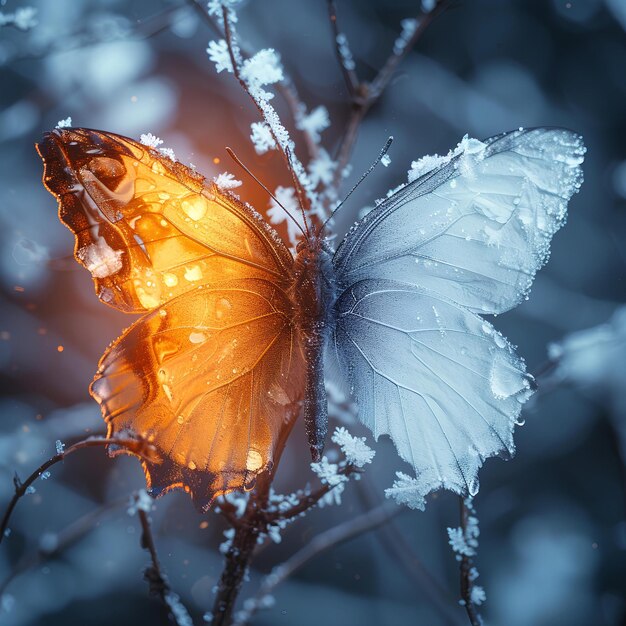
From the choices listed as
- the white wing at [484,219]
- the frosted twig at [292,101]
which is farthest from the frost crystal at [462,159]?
the frosted twig at [292,101]

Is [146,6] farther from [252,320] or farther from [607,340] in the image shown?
[607,340]

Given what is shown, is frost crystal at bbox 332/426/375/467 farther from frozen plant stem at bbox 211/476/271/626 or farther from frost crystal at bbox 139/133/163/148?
frost crystal at bbox 139/133/163/148

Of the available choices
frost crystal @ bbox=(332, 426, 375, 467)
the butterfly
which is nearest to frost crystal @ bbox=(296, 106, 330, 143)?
the butterfly

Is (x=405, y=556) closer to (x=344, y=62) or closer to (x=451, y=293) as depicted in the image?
(x=451, y=293)

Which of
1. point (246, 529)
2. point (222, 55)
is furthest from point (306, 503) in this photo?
point (222, 55)

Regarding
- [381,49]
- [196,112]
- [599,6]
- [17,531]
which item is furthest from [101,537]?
[599,6]

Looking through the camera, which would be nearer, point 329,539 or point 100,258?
point 100,258
